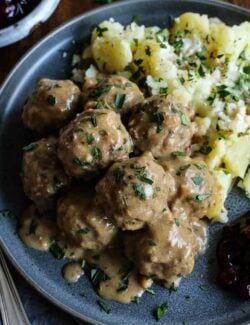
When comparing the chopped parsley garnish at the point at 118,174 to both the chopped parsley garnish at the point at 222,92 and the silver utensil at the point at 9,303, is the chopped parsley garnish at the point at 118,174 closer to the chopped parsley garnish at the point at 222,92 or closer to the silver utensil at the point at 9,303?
the silver utensil at the point at 9,303

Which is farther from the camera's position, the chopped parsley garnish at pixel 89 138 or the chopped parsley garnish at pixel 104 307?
the chopped parsley garnish at pixel 104 307

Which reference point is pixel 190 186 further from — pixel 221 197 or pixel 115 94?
pixel 115 94

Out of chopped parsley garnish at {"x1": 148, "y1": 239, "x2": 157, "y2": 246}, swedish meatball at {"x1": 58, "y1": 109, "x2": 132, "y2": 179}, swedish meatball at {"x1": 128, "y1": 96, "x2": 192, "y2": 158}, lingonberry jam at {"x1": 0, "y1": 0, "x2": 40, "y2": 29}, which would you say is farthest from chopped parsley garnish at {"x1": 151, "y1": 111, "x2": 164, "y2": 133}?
lingonberry jam at {"x1": 0, "y1": 0, "x2": 40, "y2": 29}

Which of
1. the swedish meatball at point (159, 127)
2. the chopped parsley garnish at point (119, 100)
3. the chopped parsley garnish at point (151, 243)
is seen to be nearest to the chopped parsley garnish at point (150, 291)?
the chopped parsley garnish at point (151, 243)

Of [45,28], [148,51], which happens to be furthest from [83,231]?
[45,28]

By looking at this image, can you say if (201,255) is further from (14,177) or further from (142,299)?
(14,177)

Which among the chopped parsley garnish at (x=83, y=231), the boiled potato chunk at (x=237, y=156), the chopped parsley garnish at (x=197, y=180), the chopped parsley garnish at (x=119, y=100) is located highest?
the chopped parsley garnish at (x=119, y=100)
